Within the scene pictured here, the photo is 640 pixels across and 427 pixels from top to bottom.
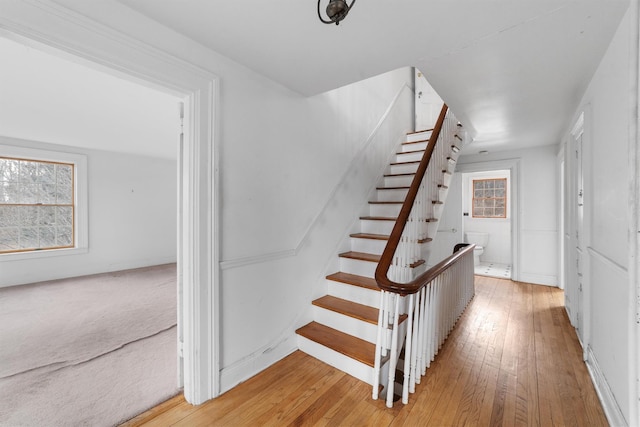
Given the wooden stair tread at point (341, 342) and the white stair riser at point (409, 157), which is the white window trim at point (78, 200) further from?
the white stair riser at point (409, 157)

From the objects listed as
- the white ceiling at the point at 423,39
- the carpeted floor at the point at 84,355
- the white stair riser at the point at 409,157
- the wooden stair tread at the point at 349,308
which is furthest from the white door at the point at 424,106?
the carpeted floor at the point at 84,355

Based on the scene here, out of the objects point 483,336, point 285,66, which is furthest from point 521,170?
point 285,66

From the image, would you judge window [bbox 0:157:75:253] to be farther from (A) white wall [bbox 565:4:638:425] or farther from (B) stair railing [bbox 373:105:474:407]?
(A) white wall [bbox 565:4:638:425]

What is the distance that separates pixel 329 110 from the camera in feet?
9.09

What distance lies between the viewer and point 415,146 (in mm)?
4270

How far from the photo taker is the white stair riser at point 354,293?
2.34 m

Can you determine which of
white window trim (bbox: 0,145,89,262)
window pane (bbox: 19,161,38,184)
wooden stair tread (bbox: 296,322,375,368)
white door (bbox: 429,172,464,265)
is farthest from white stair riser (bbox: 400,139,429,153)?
window pane (bbox: 19,161,38,184)

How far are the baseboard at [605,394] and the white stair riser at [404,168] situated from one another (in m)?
2.48

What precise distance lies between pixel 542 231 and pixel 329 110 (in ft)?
13.5

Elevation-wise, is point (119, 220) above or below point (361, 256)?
above

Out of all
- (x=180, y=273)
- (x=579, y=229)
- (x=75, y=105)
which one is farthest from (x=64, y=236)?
(x=579, y=229)

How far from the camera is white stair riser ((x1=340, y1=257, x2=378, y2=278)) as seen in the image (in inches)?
104

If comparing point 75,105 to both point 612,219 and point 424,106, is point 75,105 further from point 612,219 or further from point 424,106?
point 424,106

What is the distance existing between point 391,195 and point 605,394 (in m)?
2.44
